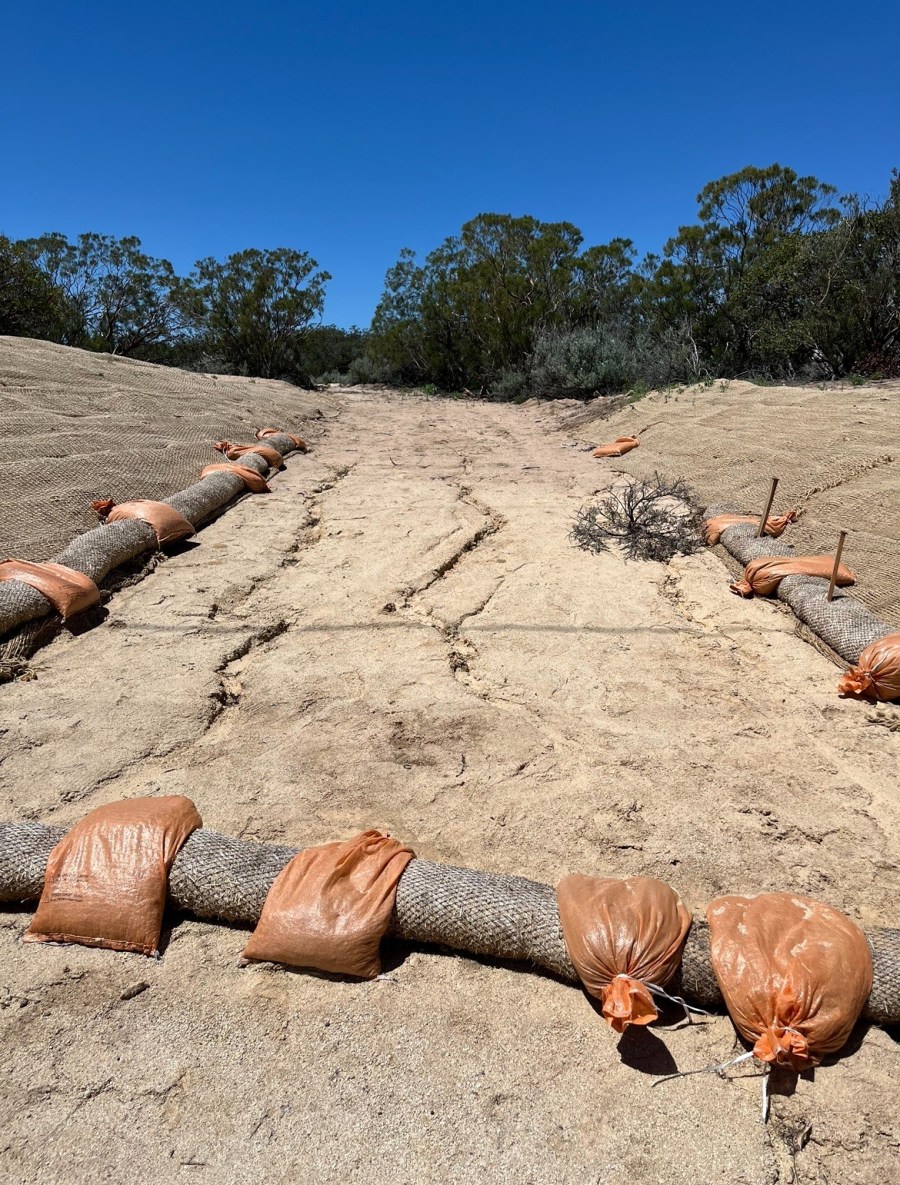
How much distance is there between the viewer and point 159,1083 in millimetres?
1547

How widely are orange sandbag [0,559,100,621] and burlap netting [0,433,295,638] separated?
52 mm

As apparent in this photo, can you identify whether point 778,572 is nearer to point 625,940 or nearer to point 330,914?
point 625,940

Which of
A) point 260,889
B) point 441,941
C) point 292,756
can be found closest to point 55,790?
point 292,756

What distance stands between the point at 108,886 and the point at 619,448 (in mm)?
6636

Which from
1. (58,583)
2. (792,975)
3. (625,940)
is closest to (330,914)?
(625,940)

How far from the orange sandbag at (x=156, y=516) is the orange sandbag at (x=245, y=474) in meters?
1.19

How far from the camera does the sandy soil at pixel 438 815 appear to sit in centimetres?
145

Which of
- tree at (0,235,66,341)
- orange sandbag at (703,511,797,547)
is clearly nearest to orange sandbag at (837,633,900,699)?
orange sandbag at (703,511,797,547)

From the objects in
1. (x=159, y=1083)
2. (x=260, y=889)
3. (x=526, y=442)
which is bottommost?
(x=159, y=1083)

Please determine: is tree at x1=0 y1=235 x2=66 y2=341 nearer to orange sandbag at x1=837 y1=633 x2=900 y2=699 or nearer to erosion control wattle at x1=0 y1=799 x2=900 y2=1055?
erosion control wattle at x1=0 y1=799 x2=900 y2=1055

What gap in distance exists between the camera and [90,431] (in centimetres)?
606

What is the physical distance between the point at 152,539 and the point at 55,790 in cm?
239

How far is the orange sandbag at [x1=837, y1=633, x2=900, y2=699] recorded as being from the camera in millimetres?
2908

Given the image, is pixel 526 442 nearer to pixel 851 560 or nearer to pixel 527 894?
pixel 851 560
